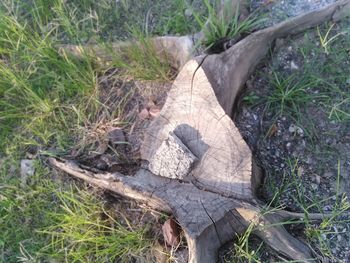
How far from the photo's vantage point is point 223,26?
222cm

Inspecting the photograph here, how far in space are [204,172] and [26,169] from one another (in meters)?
1.18

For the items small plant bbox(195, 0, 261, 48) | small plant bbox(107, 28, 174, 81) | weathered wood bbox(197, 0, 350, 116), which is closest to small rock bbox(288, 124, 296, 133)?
weathered wood bbox(197, 0, 350, 116)

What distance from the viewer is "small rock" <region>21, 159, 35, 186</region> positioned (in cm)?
246

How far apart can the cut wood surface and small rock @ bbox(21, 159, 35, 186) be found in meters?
0.55

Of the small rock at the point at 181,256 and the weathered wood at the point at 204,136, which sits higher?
the weathered wood at the point at 204,136

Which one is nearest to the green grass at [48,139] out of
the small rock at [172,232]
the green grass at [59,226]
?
the green grass at [59,226]

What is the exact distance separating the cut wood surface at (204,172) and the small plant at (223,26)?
0.53 feet

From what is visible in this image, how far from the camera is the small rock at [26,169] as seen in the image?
2455 millimetres

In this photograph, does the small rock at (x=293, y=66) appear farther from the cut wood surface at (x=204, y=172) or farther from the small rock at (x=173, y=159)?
the small rock at (x=173, y=159)

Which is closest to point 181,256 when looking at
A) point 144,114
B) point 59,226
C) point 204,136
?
point 204,136

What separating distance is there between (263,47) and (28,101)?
1472 mm

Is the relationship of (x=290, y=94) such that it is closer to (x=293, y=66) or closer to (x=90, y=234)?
(x=293, y=66)

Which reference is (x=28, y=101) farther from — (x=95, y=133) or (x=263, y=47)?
(x=263, y=47)

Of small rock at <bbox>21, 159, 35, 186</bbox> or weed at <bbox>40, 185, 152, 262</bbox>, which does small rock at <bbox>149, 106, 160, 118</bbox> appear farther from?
small rock at <bbox>21, 159, 35, 186</bbox>
